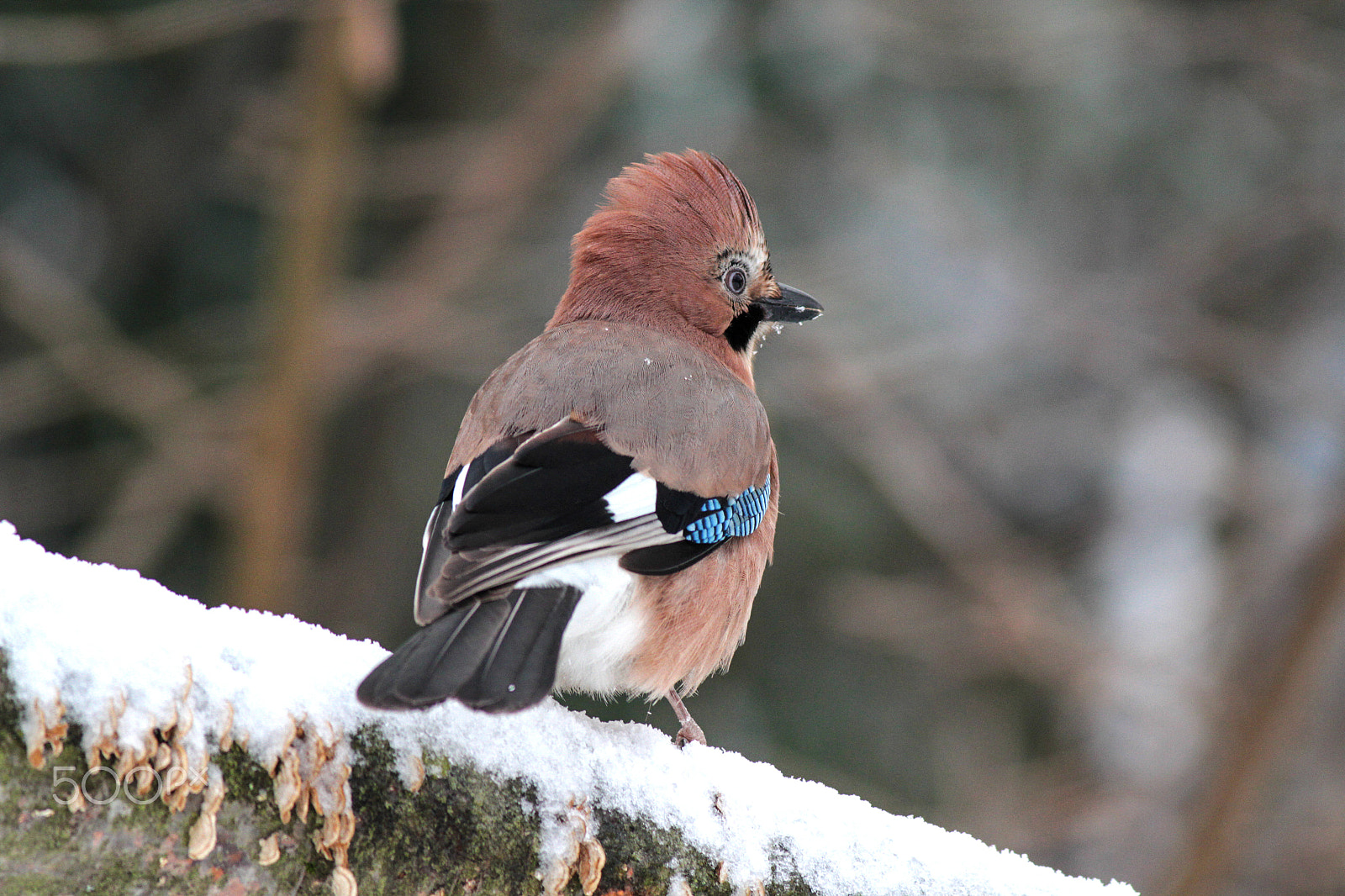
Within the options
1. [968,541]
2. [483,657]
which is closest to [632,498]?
[483,657]

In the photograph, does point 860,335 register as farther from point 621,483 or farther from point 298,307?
point 621,483

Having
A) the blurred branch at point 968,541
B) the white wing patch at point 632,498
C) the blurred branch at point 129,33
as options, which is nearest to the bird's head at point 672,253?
the white wing patch at point 632,498

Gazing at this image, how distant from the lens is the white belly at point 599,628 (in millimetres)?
2150

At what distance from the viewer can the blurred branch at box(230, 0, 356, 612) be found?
181 inches

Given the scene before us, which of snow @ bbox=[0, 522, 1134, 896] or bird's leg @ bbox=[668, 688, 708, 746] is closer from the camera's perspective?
snow @ bbox=[0, 522, 1134, 896]


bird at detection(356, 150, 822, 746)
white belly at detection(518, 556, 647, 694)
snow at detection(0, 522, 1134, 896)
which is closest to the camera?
snow at detection(0, 522, 1134, 896)

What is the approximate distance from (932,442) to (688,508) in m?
4.10

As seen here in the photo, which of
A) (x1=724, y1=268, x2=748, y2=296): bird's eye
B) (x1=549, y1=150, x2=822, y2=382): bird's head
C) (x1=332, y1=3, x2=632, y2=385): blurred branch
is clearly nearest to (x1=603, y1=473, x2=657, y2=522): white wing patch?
(x1=549, y1=150, x2=822, y2=382): bird's head

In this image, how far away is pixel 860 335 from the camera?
5.47 metres

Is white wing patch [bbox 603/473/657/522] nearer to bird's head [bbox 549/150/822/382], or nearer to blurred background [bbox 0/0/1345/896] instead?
bird's head [bbox 549/150/822/382]

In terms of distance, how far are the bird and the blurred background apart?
1409mm

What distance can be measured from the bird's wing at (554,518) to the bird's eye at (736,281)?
901mm

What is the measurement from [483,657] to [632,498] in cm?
66

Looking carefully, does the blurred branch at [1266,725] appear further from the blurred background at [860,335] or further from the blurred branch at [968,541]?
the blurred branch at [968,541]
